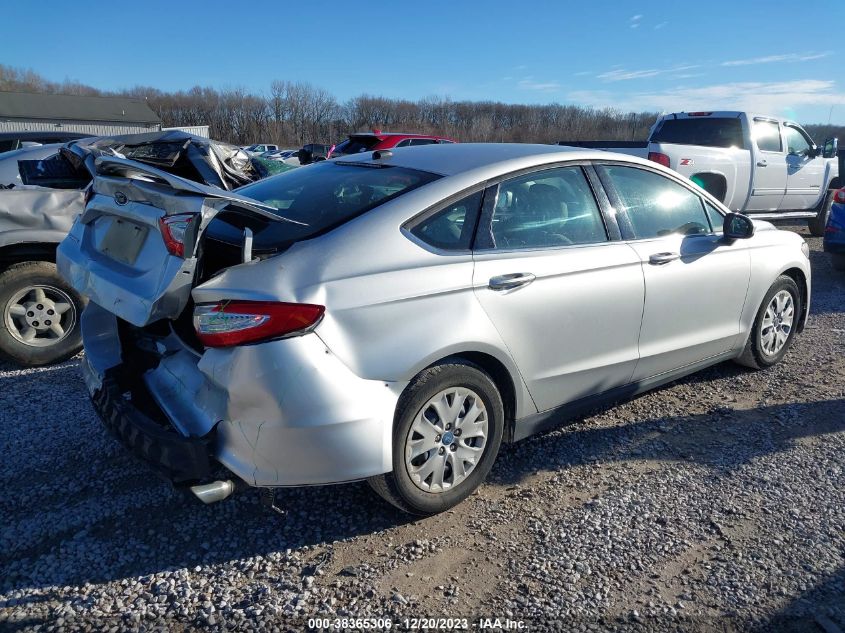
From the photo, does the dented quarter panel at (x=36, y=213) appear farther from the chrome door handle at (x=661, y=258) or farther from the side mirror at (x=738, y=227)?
the side mirror at (x=738, y=227)

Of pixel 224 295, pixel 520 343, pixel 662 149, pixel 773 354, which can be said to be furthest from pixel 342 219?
pixel 662 149

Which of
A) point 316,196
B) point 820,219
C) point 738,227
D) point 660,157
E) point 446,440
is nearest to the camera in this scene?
point 446,440

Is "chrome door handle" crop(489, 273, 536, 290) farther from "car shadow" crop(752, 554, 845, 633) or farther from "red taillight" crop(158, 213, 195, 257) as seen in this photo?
"car shadow" crop(752, 554, 845, 633)

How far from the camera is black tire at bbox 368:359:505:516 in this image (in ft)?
9.05

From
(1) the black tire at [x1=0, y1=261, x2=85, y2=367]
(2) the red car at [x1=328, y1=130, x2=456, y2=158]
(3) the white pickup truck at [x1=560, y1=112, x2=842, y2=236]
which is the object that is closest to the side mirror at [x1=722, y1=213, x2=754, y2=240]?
(1) the black tire at [x1=0, y1=261, x2=85, y2=367]

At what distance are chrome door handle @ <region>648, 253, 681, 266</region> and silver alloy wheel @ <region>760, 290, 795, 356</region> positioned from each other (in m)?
1.36

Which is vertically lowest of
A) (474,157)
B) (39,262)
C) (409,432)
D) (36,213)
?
(409,432)

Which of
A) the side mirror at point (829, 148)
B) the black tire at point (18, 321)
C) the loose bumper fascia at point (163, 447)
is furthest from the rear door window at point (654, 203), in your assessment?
the side mirror at point (829, 148)

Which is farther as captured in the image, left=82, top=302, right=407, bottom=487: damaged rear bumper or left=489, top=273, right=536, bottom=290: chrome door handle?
left=489, top=273, right=536, bottom=290: chrome door handle

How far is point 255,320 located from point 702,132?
9999 millimetres

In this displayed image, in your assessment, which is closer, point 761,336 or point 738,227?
point 738,227

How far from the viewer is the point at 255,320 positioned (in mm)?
2457

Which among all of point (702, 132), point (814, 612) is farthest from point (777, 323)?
point (702, 132)

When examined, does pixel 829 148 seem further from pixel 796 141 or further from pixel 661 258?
pixel 661 258
